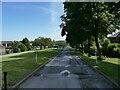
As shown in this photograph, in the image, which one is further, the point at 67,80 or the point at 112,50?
the point at 112,50

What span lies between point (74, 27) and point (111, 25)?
5735 mm

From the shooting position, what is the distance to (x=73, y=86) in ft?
45.8

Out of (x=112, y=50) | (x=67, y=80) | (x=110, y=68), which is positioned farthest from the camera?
(x=112, y=50)

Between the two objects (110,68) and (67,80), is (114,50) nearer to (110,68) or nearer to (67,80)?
(110,68)

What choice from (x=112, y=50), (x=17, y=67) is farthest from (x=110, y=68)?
(x=112, y=50)

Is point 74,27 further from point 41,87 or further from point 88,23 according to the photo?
point 41,87

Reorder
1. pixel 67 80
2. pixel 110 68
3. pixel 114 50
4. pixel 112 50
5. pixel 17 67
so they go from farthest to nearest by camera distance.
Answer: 1. pixel 112 50
2. pixel 114 50
3. pixel 17 67
4. pixel 110 68
5. pixel 67 80

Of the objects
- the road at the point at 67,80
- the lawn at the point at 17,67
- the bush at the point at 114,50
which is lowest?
the road at the point at 67,80

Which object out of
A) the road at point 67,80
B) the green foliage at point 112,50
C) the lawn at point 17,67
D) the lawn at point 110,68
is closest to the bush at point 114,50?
the green foliage at point 112,50

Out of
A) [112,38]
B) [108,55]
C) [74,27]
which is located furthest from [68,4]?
[112,38]

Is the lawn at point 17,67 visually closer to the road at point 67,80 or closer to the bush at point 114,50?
the road at point 67,80

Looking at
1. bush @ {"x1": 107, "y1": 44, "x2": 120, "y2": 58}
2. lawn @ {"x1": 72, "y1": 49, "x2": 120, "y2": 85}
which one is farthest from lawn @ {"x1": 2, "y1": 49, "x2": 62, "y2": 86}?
bush @ {"x1": 107, "y1": 44, "x2": 120, "y2": 58}

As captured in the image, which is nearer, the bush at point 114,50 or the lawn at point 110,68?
the lawn at point 110,68

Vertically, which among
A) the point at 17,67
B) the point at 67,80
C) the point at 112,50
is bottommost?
the point at 67,80
